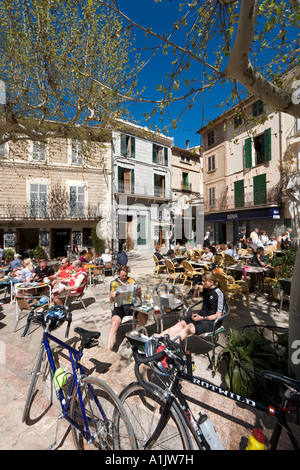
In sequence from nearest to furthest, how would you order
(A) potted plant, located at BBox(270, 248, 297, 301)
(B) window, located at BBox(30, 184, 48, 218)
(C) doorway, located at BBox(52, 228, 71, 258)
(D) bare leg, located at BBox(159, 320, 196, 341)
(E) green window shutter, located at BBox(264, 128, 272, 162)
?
(D) bare leg, located at BBox(159, 320, 196, 341)
(A) potted plant, located at BBox(270, 248, 297, 301)
(B) window, located at BBox(30, 184, 48, 218)
(E) green window shutter, located at BBox(264, 128, 272, 162)
(C) doorway, located at BBox(52, 228, 71, 258)

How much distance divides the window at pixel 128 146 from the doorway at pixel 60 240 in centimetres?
831

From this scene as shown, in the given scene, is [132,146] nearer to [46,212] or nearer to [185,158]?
[185,158]

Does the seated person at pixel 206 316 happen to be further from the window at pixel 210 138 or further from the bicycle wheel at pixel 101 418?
the window at pixel 210 138

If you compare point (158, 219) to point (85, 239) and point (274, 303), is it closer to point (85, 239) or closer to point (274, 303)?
point (85, 239)

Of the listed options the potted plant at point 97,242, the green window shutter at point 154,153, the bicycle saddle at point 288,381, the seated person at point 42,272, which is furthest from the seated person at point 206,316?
the green window shutter at point 154,153

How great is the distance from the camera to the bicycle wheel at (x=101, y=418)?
5.01 ft

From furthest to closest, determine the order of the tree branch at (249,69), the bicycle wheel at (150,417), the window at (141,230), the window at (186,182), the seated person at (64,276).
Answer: the window at (186,182), the window at (141,230), the seated person at (64,276), the tree branch at (249,69), the bicycle wheel at (150,417)

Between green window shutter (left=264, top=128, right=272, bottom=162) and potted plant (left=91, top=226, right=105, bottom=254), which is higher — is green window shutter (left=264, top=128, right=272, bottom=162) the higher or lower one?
the higher one

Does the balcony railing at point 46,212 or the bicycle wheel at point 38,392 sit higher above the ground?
the balcony railing at point 46,212

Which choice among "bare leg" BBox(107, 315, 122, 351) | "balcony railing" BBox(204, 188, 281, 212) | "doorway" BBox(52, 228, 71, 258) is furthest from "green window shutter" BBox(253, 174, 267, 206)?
"bare leg" BBox(107, 315, 122, 351)

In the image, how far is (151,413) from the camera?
→ 1.58 meters

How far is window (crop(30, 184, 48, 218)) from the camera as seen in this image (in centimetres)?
1564

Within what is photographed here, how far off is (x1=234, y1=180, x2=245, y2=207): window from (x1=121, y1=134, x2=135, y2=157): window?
9.73m

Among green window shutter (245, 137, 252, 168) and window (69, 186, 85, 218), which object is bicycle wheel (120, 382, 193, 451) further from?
green window shutter (245, 137, 252, 168)
